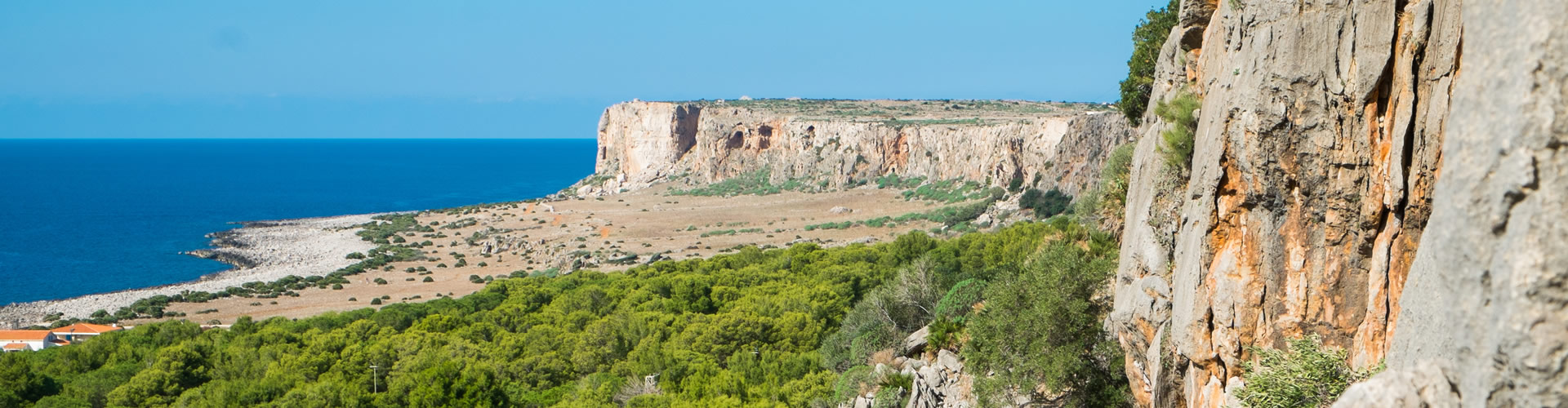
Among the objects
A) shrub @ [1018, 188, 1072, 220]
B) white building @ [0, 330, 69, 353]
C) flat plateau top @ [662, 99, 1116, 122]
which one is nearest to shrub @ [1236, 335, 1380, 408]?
shrub @ [1018, 188, 1072, 220]

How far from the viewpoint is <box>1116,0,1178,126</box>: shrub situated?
20.8 m

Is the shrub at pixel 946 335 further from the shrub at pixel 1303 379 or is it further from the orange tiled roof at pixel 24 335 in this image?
the orange tiled roof at pixel 24 335

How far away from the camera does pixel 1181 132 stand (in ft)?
41.4

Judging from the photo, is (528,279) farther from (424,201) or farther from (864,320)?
(424,201)

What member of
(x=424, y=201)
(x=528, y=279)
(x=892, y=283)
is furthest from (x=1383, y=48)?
(x=424, y=201)

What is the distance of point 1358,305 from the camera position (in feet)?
29.9

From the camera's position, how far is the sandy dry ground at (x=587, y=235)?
5003 centimetres

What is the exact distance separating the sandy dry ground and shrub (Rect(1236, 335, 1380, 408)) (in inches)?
1652

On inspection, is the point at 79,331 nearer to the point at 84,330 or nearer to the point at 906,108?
the point at 84,330

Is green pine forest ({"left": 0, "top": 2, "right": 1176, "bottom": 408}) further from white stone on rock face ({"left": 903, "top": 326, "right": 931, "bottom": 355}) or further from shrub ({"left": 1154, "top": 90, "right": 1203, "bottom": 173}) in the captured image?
shrub ({"left": 1154, "top": 90, "right": 1203, "bottom": 173})

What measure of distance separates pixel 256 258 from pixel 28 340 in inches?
1417

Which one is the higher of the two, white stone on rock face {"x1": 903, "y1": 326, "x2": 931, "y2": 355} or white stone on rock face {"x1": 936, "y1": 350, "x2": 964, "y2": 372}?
white stone on rock face {"x1": 936, "y1": 350, "x2": 964, "y2": 372}

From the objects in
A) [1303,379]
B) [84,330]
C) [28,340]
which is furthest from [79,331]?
[1303,379]

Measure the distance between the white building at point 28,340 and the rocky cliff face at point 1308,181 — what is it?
3883 cm
